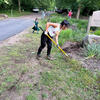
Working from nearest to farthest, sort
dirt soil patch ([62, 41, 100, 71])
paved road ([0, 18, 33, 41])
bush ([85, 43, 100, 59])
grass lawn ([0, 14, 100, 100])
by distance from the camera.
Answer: grass lawn ([0, 14, 100, 100])
dirt soil patch ([62, 41, 100, 71])
bush ([85, 43, 100, 59])
paved road ([0, 18, 33, 41])

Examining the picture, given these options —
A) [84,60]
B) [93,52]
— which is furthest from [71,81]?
[93,52]

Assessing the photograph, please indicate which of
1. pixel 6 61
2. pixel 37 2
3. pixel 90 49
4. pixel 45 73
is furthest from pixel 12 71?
pixel 37 2

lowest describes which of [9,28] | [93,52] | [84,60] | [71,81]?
[71,81]

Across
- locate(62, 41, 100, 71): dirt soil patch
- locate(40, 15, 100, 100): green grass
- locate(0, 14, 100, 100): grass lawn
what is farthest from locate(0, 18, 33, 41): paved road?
locate(40, 15, 100, 100): green grass

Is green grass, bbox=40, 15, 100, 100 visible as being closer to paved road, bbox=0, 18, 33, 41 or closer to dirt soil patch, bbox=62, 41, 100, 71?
dirt soil patch, bbox=62, 41, 100, 71

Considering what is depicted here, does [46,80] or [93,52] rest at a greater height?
[93,52]

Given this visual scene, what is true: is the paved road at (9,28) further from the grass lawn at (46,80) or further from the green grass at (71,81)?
the green grass at (71,81)

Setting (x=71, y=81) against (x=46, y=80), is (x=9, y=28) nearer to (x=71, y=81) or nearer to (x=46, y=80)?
(x=46, y=80)

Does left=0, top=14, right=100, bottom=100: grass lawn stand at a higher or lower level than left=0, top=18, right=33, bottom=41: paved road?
lower

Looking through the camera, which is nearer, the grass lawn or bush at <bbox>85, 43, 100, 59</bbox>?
the grass lawn

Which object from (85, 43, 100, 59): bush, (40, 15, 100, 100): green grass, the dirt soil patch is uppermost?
(85, 43, 100, 59): bush

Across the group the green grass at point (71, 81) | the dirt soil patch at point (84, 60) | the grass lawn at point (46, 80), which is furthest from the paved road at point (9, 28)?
the green grass at point (71, 81)

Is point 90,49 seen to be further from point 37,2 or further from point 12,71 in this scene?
point 37,2

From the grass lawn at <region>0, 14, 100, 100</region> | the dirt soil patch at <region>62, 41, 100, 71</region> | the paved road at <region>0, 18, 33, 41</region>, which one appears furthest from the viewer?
the paved road at <region>0, 18, 33, 41</region>
